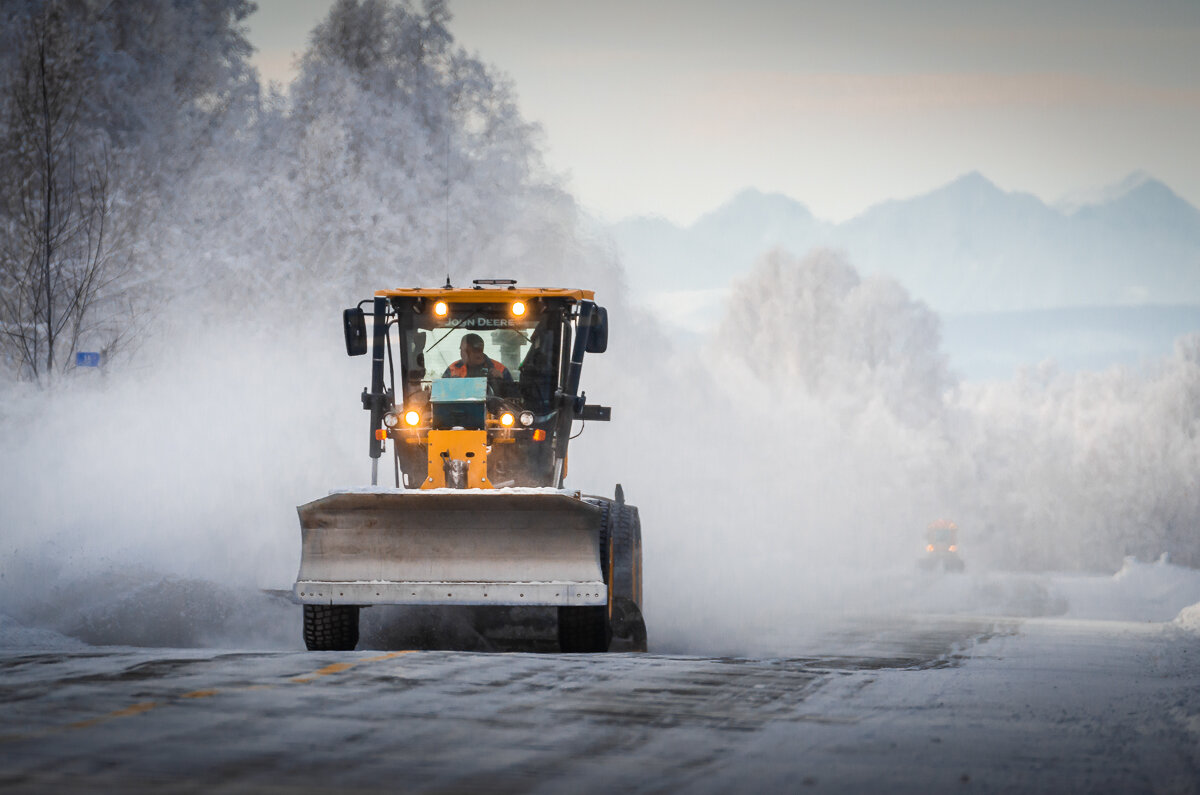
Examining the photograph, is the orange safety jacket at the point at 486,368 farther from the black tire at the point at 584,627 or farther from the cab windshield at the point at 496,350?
the black tire at the point at 584,627

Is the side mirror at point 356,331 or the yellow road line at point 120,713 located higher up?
the side mirror at point 356,331

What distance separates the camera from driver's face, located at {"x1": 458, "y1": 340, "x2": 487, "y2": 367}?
1304cm

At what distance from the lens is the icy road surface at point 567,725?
5.83 meters

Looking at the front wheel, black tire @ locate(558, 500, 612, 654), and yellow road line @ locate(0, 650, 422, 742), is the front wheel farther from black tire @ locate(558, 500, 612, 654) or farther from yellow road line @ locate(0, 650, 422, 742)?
yellow road line @ locate(0, 650, 422, 742)

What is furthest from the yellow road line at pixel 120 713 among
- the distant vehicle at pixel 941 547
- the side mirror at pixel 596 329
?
the distant vehicle at pixel 941 547

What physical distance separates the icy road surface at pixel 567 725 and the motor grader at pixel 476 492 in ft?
2.76

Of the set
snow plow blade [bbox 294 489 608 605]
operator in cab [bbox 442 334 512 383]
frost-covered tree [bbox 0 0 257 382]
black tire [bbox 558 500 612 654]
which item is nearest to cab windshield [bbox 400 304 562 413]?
operator in cab [bbox 442 334 512 383]

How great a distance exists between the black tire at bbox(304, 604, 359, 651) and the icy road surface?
1.35 meters

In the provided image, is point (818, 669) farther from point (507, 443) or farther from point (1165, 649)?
point (1165, 649)

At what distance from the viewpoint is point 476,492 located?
11.1m

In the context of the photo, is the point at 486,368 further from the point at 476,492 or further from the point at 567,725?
the point at 567,725

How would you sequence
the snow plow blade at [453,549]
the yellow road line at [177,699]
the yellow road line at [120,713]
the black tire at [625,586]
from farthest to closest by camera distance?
the black tire at [625,586] → the snow plow blade at [453,549] → the yellow road line at [120,713] → the yellow road line at [177,699]

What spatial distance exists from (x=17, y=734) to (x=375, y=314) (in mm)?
7010

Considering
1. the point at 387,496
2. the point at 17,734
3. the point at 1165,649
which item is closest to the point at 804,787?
the point at 17,734
